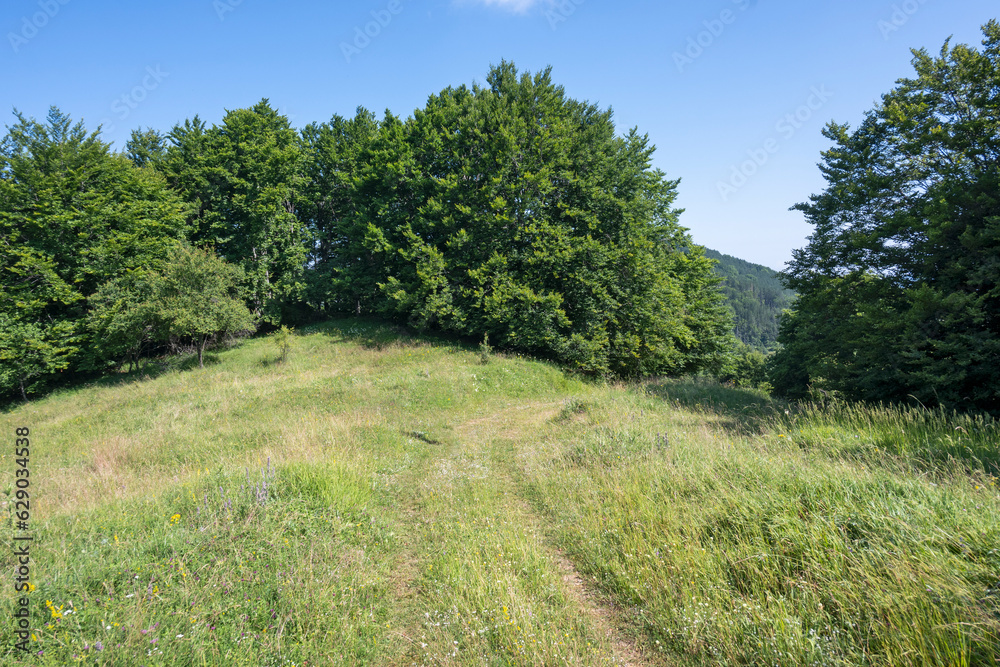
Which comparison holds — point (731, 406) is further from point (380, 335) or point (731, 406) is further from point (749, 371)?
point (749, 371)

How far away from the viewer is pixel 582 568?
450 cm

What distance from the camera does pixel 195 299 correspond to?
80.8ft

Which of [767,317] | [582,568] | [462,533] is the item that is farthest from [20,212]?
[767,317]

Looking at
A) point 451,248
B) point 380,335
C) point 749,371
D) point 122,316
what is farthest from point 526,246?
point 749,371

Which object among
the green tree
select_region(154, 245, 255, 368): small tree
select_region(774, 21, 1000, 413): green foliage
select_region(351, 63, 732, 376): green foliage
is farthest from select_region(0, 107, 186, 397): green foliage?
select_region(774, 21, 1000, 413): green foliage

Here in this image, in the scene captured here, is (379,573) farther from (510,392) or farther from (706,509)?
(510,392)

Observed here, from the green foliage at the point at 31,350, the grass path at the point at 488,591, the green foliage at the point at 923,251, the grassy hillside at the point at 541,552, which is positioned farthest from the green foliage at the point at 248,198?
the green foliage at the point at 923,251

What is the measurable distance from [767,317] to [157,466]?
233 m

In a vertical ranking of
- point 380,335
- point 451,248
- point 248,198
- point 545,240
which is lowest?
point 380,335

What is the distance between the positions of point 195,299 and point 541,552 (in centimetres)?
2830

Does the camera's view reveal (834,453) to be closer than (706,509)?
No

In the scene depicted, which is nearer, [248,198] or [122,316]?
[122,316]

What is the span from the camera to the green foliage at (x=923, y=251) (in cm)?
1099

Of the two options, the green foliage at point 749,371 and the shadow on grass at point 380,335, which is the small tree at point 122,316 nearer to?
the shadow on grass at point 380,335
